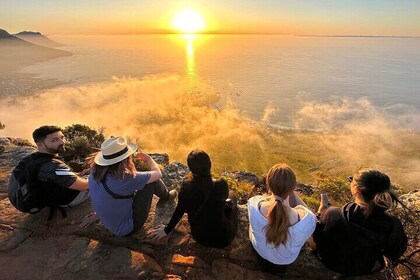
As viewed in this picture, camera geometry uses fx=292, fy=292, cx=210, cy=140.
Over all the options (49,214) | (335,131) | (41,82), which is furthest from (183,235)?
(41,82)

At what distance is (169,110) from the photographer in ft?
286

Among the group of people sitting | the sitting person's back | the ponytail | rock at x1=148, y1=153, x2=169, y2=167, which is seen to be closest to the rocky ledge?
the group of people sitting

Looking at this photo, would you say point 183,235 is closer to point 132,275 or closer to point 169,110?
point 132,275

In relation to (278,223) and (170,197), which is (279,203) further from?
(170,197)

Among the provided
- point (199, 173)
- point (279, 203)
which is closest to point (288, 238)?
point (279, 203)

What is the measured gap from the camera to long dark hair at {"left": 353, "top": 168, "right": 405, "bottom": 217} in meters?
3.92

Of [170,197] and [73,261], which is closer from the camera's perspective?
[73,261]

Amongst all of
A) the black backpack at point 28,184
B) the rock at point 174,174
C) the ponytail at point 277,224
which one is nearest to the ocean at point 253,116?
the rock at point 174,174

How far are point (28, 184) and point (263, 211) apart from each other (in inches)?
173

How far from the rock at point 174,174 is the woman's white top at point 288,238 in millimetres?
5098

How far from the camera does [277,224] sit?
415 centimetres

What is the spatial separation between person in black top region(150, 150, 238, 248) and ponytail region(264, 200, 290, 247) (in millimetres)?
894

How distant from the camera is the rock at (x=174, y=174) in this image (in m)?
9.83

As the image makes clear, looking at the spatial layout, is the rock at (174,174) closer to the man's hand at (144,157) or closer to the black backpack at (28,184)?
the man's hand at (144,157)
